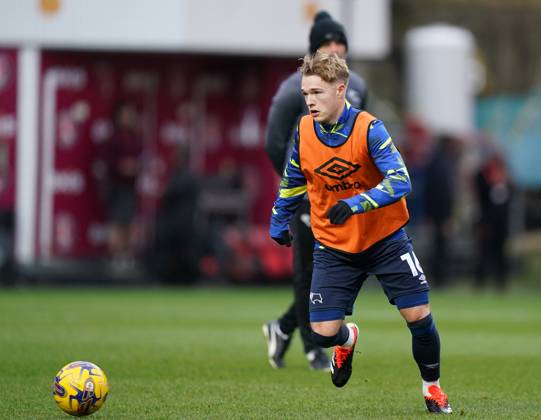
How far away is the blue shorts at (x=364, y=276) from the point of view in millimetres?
8023

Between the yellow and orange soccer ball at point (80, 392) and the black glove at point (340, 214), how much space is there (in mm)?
1546

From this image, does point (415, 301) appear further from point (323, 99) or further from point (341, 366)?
point (323, 99)

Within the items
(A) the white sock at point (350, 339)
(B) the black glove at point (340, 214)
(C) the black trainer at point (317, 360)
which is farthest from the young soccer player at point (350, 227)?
(C) the black trainer at point (317, 360)

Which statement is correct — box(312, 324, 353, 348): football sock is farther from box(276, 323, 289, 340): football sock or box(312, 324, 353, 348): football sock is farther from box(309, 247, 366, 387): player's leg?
box(276, 323, 289, 340): football sock

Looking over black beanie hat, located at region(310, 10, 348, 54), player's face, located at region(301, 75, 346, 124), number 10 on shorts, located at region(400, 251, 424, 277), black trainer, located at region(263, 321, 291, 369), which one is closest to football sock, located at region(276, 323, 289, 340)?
black trainer, located at region(263, 321, 291, 369)

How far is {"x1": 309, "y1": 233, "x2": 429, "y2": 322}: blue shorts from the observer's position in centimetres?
802

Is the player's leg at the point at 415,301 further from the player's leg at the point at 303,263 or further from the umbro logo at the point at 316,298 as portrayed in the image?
the player's leg at the point at 303,263

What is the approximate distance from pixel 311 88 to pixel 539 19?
2529 cm

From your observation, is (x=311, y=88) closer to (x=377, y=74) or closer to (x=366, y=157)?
(x=366, y=157)

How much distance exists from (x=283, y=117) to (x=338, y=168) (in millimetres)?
2065

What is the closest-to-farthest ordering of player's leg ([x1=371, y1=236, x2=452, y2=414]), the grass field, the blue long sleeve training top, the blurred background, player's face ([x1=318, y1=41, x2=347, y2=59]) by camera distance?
the blue long sleeve training top
player's leg ([x1=371, y1=236, x2=452, y2=414])
the grass field
player's face ([x1=318, y1=41, x2=347, y2=59])
the blurred background

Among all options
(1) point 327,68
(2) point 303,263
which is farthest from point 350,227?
(2) point 303,263

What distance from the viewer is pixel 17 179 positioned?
20859 millimetres

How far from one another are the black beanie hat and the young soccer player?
1.85 meters
